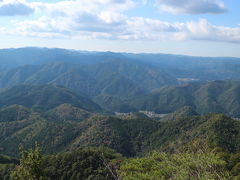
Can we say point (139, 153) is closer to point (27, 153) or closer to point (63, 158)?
point (63, 158)

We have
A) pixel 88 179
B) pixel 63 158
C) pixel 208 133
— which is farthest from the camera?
pixel 208 133

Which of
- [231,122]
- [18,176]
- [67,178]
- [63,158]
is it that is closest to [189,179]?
[18,176]

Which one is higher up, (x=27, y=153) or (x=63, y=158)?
(x=27, y=153)

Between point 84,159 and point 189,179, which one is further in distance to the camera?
point 84,159

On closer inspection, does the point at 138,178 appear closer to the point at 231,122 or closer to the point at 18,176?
the point at 18,176

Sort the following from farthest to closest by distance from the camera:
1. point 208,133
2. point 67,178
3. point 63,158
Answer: point 208,133 < point 63,158 < point 67,178

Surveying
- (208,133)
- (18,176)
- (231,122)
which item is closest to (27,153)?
(18,176)

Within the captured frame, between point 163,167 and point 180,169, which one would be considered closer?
point 180,169

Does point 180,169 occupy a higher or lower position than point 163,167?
higher

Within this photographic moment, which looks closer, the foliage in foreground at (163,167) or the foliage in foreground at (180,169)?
the foliage in foreground at (180,169)

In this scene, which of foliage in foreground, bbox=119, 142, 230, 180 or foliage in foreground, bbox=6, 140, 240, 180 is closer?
foliage in foreground, bbox=119, 142, 230, 180

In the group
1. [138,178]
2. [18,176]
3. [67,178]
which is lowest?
[67,178]
